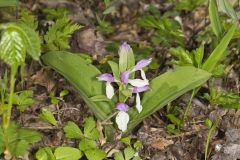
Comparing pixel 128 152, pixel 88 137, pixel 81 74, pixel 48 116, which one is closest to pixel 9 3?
pixel 81 74

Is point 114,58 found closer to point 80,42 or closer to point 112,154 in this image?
point 80,42

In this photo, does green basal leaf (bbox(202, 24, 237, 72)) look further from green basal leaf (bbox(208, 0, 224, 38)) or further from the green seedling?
the green seedling

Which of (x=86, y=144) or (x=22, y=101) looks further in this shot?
(x=22, y=101)

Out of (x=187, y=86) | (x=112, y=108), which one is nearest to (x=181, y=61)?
(x=187, y=86)

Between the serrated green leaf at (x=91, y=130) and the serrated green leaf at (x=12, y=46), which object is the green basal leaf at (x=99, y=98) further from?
the serrated green leaf at (x=12, y=46)

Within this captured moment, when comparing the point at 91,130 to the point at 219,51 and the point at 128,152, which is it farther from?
the point at 219,51

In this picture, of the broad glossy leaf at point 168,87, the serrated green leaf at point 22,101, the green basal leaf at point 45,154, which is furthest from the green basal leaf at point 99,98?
the serrated green leaf at point 22,101
